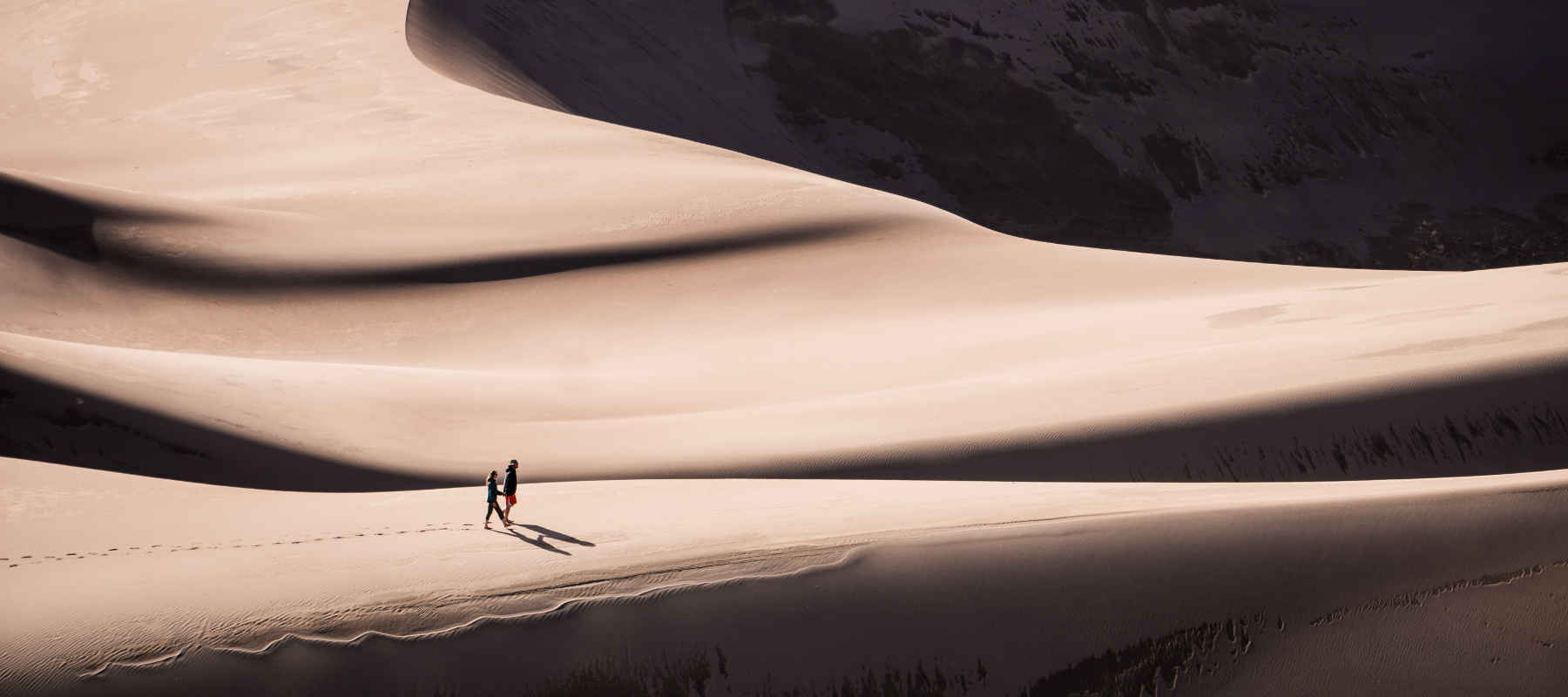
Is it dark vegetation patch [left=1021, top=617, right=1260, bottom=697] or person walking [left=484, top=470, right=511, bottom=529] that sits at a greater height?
person walking [left=484, top=470, right=511, bottom=529]

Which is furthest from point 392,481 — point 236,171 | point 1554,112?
point 1554,112

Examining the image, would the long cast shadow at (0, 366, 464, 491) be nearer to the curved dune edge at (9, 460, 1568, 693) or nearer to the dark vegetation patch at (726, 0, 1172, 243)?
the curved dune edge at (9, 460, 1568, 693)

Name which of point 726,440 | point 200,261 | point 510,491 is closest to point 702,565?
point 510,491

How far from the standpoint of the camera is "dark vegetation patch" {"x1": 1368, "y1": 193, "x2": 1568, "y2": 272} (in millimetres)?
26125

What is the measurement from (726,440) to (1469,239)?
72.7ft

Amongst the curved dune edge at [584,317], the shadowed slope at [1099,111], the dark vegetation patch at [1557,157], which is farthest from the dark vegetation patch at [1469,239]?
the curved dune edge at [584,317]

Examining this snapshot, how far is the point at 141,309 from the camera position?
13.0 meters

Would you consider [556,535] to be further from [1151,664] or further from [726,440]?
[1151,664]

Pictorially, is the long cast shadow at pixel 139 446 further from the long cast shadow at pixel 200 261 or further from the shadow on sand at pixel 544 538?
the long cast shadow at pixel 200 261

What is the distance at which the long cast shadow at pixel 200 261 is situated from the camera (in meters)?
13.4

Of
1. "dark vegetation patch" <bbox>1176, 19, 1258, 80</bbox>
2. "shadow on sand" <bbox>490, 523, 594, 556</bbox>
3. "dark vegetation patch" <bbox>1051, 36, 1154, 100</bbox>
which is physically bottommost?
"shadow on sand" <bbox>490, 523, 594, 556</bbox>

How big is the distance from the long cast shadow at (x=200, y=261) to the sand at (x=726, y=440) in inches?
1.6

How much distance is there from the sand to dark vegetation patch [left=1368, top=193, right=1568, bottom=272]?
14022 millimetres

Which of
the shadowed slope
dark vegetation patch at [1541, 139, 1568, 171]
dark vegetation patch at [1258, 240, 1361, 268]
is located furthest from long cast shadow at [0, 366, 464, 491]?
dark vegetation patch at [1541, 139, 1568, 171]
